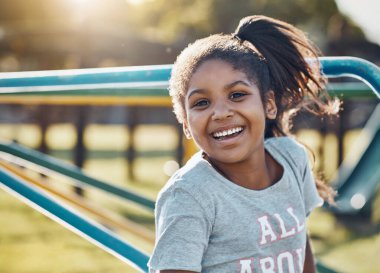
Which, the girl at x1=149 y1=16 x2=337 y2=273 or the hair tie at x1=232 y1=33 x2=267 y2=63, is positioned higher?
the hair tie at x1=232 y1=33 x2=267 y2=63

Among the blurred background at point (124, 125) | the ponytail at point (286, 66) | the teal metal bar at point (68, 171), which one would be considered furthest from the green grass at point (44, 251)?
the ponytail at point (286, 66)

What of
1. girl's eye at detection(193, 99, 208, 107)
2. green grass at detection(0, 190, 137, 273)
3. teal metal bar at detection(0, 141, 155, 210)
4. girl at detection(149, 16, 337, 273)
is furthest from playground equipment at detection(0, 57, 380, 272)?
green grass at detection(0, 190, 137, 273)

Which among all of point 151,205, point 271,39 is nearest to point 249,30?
point 271,39

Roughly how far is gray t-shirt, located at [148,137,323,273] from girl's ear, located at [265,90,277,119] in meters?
0.14

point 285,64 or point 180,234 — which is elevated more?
point 285,64

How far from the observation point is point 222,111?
131 centimetres

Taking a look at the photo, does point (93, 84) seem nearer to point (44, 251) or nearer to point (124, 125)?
point (44, 251)

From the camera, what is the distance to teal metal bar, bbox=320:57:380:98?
1576 millimetres

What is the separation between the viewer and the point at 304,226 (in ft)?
4.83

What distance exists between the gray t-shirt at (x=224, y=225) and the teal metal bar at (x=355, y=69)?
0.32m

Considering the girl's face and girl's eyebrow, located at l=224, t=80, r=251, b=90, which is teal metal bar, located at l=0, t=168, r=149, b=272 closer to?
the girl's face

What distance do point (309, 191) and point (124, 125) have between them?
12.2 meters

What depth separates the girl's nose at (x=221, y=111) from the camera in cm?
131

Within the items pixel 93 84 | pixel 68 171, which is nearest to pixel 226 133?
pixel 93 84
